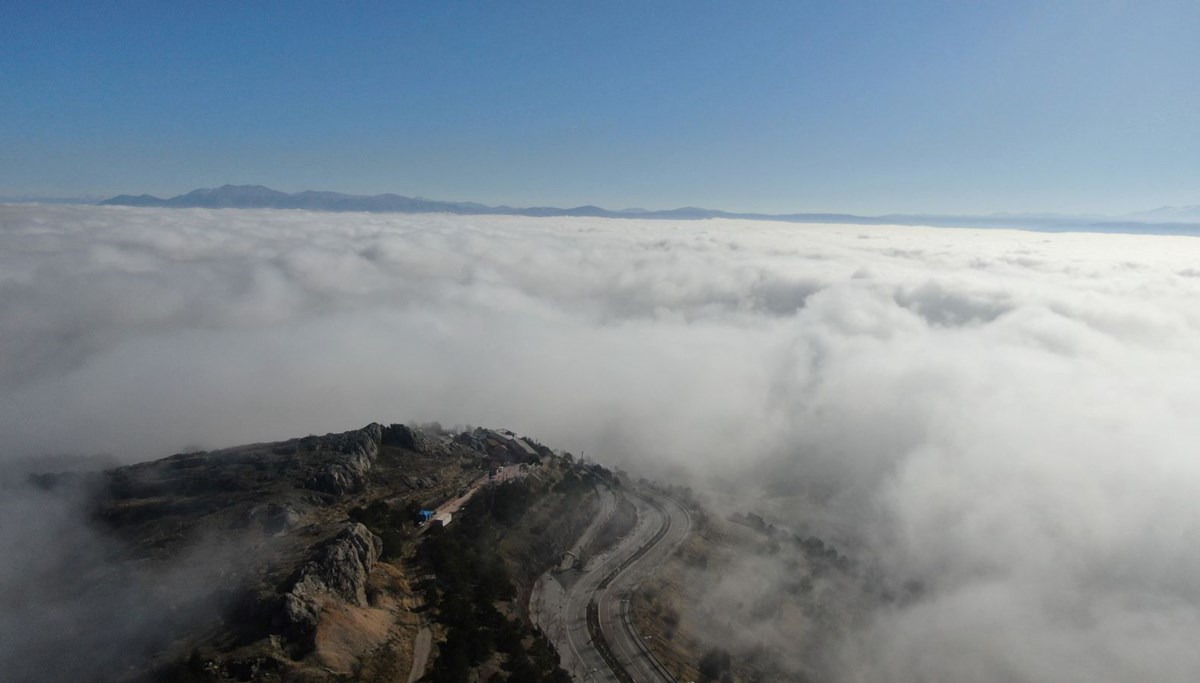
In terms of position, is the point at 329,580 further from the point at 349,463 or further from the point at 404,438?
the point at 404,438

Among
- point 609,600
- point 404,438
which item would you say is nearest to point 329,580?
point 609,600

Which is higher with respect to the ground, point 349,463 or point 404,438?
point 349,463

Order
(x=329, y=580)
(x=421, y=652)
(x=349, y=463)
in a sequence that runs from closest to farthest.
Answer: (x=421, y=652) < (x=329, y=580) < (x=349, y=463)

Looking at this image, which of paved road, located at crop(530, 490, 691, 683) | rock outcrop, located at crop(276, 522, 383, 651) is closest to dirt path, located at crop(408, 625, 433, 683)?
rock outcrop, located at crop(276, 522, 383, 651)

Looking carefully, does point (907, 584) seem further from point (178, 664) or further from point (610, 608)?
point (178, 664)

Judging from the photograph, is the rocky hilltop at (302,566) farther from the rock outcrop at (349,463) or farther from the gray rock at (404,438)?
the gray rock at (404,438)

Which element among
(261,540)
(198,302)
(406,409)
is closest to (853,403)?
(406,409)
